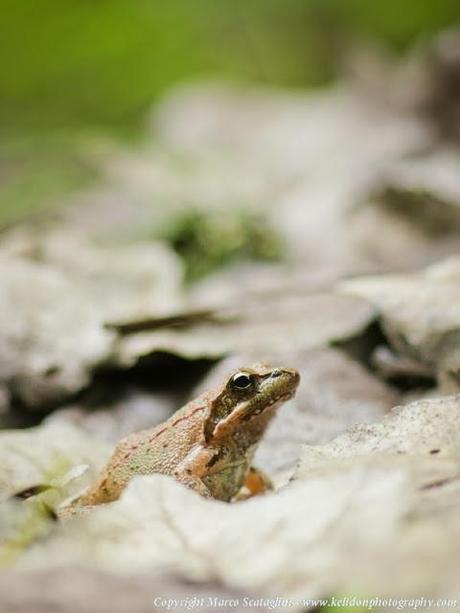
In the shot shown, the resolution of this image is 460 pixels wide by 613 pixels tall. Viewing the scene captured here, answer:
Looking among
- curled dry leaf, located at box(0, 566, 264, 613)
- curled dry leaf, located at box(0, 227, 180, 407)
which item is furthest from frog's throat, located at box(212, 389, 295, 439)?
curled dry leaf, located at box(0, 566, 264, 613)

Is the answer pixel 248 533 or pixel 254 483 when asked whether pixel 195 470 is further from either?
pixel 248 533

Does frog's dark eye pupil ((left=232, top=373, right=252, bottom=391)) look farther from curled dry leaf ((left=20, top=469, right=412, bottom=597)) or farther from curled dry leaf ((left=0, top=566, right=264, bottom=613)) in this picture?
curled dry leaf ((left=0, top=566, right=264, bottom=613))

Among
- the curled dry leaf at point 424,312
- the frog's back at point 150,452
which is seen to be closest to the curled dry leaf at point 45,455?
the frog's back at point 150,452

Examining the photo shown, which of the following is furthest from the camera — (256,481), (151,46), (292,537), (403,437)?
(151,46)

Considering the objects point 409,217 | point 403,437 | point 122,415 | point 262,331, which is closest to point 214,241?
point 409,217

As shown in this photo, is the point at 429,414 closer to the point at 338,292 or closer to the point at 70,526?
the point at 70,526

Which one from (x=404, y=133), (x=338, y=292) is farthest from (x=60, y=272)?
(x=404, y=133)

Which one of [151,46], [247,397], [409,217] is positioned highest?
[151,46]
